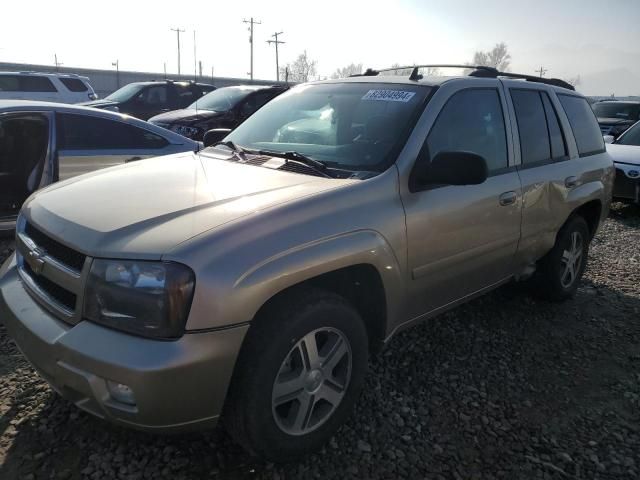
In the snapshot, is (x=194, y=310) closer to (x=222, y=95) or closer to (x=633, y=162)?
(x=633, y=162)

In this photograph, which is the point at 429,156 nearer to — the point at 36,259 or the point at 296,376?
the point at 296,376

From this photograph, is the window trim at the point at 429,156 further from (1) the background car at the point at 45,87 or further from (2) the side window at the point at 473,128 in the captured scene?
(1) the background car at the point at 45,87

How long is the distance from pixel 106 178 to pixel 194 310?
1.38 meters

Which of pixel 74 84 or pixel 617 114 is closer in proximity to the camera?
pixel 617 114

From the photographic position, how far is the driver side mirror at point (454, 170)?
2.65 m

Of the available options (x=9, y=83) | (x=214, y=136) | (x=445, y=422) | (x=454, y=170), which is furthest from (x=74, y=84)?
Result: (x=445, y=422)

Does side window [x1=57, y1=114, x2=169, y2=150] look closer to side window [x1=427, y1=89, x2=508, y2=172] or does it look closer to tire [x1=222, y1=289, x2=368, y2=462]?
side window [x1=427, y1=89, x2=508, y2=172]

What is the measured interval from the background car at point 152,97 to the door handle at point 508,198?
12021 millimetres

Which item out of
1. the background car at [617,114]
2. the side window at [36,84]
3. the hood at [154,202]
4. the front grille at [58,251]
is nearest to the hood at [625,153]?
the background car at [617,114]

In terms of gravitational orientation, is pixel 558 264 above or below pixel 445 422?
above

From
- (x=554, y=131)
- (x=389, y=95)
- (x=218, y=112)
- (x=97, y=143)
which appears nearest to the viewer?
(x=389, y=95)

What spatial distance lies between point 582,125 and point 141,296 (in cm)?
407

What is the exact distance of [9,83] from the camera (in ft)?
50.6

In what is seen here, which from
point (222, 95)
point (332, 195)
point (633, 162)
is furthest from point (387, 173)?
point (222, 95)
